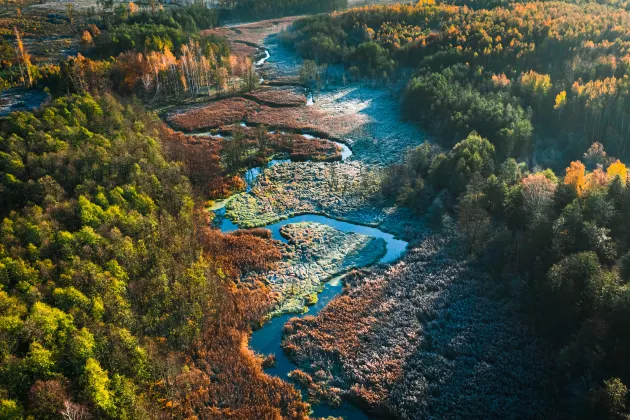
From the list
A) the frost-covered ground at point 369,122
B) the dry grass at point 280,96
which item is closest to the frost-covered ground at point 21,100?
the dry grass at point 280,96

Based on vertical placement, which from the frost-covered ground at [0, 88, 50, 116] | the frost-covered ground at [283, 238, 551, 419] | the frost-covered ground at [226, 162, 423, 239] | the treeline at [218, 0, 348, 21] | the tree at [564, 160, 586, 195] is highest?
the treeline at [218, 0, 348, 21]

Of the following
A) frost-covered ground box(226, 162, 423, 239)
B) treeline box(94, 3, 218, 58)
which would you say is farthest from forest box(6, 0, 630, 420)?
treeline box(94, 3, 218, 58)

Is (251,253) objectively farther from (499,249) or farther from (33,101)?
(33,101)

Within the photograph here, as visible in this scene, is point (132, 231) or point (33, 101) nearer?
point (132, 231)

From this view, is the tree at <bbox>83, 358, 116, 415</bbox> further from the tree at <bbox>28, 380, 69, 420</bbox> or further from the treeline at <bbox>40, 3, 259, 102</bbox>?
the treeline at <bbox>40, 3, 259, 102</bbox>

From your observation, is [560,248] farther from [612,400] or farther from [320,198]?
[320,198]

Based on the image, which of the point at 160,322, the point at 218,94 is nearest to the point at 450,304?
the point at 160,322

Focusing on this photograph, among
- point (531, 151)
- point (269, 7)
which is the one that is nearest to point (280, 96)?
point (531, 151)
